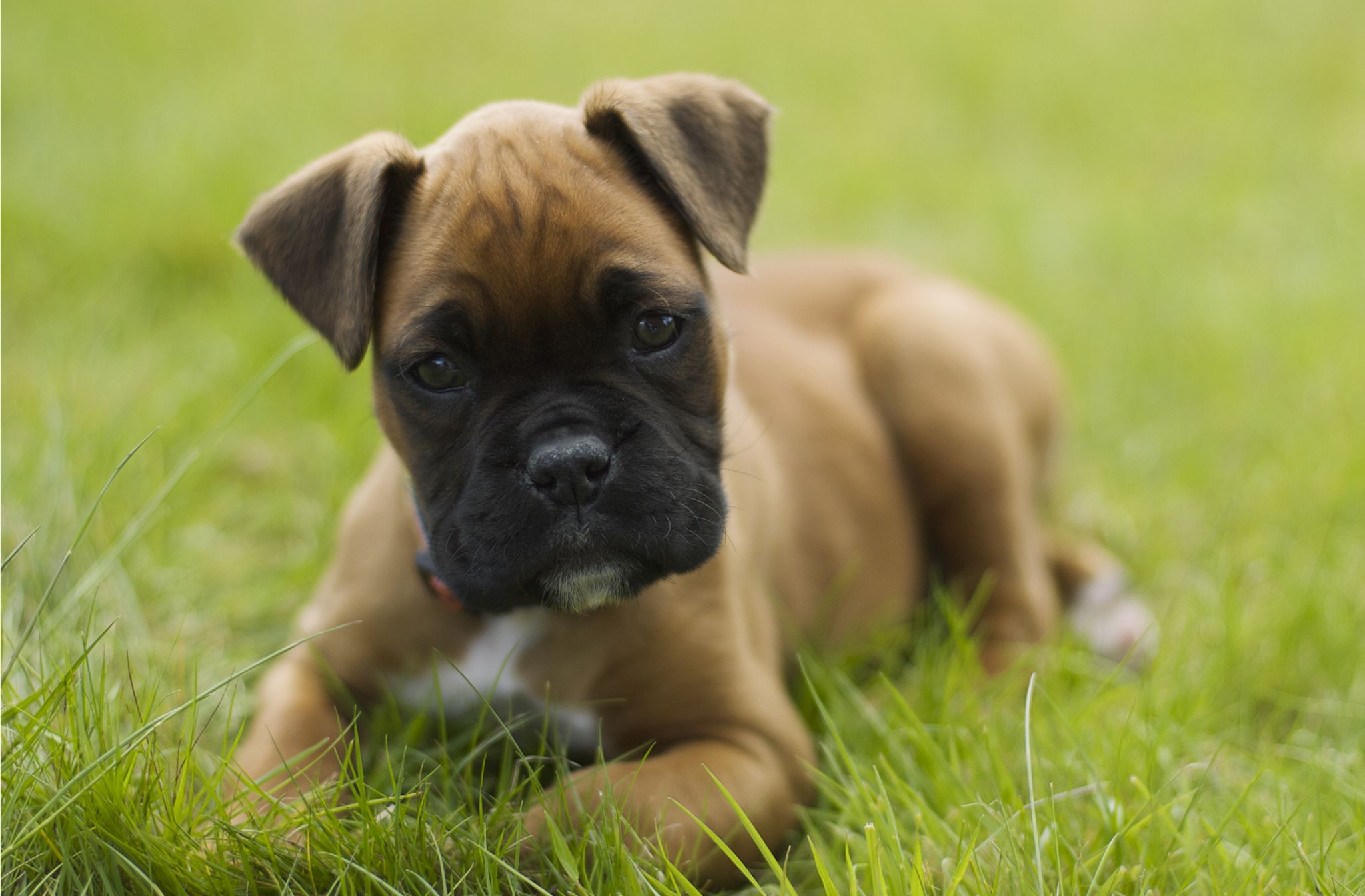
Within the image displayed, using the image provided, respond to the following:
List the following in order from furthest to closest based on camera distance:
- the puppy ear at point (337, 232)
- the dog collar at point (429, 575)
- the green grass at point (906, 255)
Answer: the dog collar at point (429, 575), the puppy ear at point (337, 232), the green grass at point (906, 255)

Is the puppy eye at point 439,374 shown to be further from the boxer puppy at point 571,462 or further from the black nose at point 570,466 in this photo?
the black nose at point 570,466

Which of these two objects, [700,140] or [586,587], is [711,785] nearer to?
[586,587]

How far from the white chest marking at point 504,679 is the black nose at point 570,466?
719 mm

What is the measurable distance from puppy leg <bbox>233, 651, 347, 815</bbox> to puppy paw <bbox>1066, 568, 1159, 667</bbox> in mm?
2738

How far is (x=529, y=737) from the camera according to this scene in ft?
11.8

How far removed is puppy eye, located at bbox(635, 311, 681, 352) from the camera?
10.3 ft

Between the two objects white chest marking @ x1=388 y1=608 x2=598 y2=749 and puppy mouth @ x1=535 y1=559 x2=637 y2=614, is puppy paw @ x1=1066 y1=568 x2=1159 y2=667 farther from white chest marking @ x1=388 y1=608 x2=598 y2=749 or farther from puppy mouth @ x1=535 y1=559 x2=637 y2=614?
puppy mouth @ x1=535 y1=559 x2=637 y2=614

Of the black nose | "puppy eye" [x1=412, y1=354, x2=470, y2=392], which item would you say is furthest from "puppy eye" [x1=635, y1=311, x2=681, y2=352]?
"puppy eye" [x1=412, y1=354, x2=470, y2=392]

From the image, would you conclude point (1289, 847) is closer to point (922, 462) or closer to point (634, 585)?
point (634, 585)

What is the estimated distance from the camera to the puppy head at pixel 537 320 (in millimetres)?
2994

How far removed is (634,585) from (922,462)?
218cm

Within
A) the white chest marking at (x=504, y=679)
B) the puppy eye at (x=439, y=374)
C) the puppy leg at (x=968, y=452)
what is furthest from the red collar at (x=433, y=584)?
the puppy leg at (x=968, y=452)

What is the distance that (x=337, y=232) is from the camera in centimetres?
322

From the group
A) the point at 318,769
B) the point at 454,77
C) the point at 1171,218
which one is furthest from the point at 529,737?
the point at 454,77
